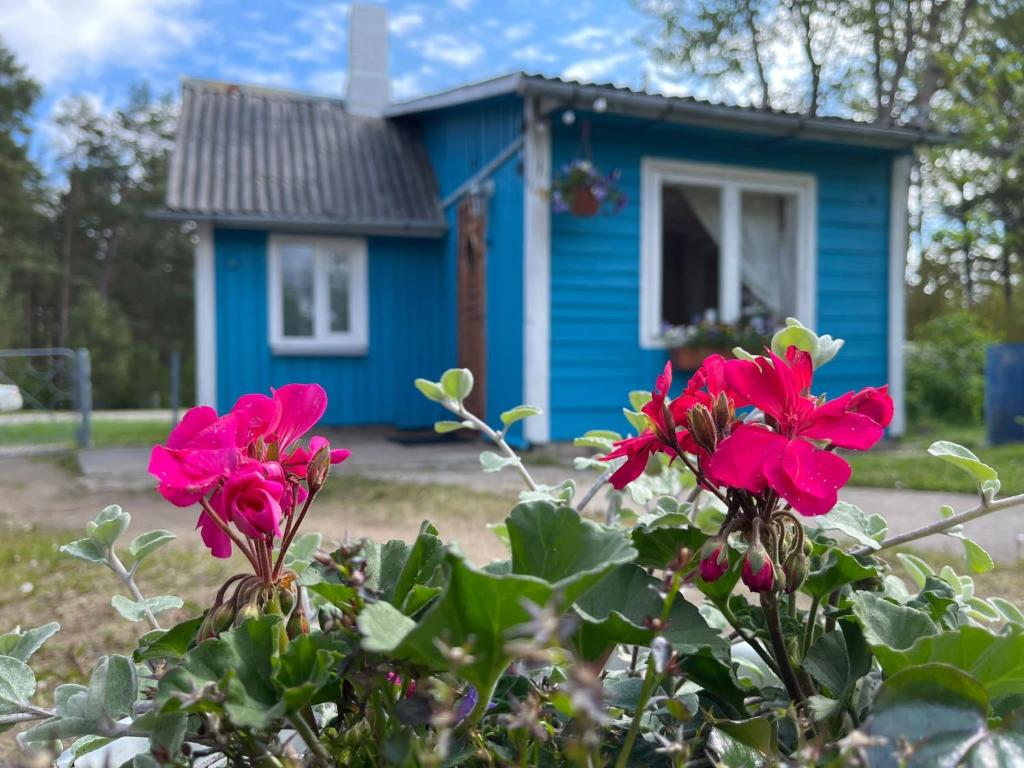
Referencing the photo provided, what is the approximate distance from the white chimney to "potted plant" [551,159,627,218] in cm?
459

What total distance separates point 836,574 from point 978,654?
0.15m

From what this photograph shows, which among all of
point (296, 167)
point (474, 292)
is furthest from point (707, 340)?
point (296, 167)

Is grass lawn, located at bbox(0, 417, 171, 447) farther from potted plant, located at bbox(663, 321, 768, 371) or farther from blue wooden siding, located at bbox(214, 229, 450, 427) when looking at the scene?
potted plant, located at bbox(663, 321, 768, 371)

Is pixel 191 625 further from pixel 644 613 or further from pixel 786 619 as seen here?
pixel 786 619

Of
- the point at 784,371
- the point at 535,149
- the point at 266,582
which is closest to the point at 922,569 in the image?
the point at 784,371

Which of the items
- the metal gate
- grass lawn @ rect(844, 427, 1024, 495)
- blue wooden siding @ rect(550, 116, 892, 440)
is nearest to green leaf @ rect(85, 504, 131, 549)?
grass lawn @ rect(844, 427, 1024, 495)

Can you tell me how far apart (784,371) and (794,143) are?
6409 mm

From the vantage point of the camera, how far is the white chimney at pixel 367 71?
30.1ft

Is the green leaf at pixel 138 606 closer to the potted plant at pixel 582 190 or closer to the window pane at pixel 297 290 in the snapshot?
the potted plant at pixel 582 190

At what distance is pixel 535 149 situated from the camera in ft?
18.2

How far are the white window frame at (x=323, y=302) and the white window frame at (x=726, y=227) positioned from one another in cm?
293

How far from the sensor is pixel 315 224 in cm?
697

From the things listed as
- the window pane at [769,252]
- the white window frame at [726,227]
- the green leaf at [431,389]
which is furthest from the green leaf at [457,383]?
the window pane at [769,252]

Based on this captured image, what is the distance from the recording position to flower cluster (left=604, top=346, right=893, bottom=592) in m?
0.52
